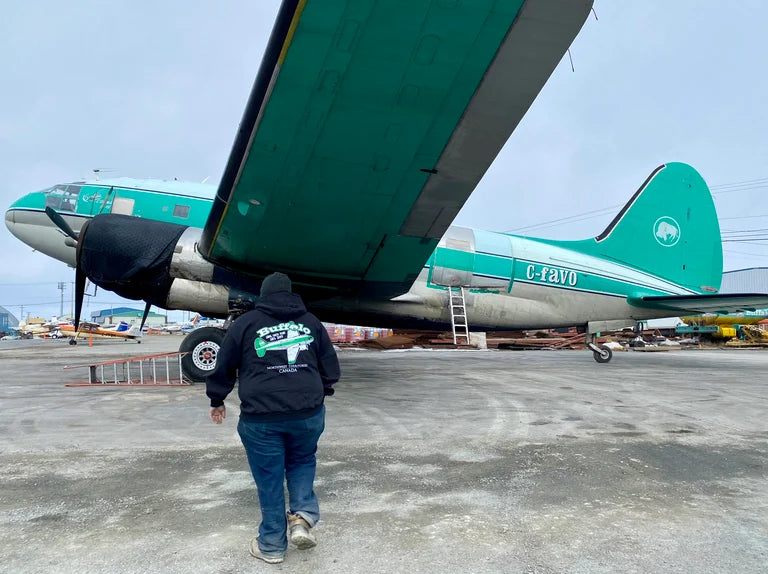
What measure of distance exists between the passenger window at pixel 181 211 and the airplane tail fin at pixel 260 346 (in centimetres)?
864

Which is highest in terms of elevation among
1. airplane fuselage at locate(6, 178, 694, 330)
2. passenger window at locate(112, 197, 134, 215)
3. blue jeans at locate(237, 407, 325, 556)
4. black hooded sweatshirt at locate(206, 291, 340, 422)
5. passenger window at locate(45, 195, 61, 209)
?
passenger window at locate(45, 195, 61, 209)

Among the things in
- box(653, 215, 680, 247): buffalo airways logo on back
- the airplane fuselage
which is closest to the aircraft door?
the airplane fuselage

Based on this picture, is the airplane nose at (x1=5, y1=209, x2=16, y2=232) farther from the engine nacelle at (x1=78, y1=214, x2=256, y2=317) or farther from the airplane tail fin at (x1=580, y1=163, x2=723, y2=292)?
the airplane tail fin at (x1=580, y1=163, x2=723, y2=292)

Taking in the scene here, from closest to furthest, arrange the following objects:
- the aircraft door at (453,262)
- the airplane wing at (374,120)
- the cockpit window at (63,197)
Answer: the airplane wing at (374,120) < the cockpit window at (63,197) < the aircraft door at (453,262)

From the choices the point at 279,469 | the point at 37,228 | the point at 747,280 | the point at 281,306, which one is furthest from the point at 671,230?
the point at 747,280

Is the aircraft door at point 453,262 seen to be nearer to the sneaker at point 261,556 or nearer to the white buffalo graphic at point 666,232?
the white buffalo graphic at point 666,232

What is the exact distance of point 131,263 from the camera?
8.52 meters

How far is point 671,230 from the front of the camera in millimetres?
13414

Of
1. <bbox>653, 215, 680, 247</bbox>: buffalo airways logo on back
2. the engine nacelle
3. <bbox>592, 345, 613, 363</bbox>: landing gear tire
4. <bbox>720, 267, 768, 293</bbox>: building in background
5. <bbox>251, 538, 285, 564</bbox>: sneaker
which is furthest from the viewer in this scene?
<bbox>720, 267, 768, 293</bbox>: building in background

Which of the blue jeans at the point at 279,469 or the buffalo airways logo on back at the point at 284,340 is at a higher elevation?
the buffalo airways logo on back at the point at 284,340

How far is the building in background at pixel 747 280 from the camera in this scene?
7100 cm

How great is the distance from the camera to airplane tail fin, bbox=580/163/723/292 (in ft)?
43.3

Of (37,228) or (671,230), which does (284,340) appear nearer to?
(37,228)

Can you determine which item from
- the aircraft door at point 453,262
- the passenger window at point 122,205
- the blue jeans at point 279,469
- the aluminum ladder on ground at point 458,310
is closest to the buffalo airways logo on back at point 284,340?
the blue jeans at point 279,469
